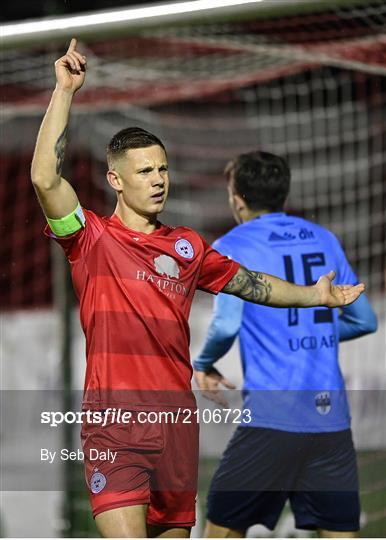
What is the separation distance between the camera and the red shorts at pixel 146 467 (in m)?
3.28

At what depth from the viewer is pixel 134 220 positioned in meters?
3.52

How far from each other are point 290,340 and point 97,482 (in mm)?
1193

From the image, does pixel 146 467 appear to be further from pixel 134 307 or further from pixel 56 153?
pixel 56 153

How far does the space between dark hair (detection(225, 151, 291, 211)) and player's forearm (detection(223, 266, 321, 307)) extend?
2.65 feet

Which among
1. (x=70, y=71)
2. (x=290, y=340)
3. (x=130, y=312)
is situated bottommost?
(x=290, y=340)

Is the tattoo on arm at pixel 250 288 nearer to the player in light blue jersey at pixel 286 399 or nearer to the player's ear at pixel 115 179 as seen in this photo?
the player's ear at pixel 115 179

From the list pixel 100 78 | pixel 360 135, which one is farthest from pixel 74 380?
pixel 360 135

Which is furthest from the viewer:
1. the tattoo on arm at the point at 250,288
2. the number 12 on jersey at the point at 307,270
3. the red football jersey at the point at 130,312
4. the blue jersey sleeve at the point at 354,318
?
the blue jersey sleeve at the point at 354,318

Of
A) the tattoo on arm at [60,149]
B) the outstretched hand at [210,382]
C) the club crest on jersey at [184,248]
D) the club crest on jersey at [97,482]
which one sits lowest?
the club crest on jersey at [97,482]

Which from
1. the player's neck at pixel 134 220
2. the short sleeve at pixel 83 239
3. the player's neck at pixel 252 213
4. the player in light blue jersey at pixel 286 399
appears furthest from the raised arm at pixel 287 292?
the player's neck at pixel 252 213

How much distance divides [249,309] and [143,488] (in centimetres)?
114

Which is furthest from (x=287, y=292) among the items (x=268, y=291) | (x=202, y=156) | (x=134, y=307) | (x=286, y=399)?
(x=202, y=156)

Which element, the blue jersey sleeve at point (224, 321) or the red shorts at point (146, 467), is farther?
the blue jersey sleeve at point (224, 321)

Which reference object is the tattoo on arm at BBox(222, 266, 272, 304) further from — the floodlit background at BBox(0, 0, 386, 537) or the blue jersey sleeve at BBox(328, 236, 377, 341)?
the floodlit background at BBox(0, 0, 386, 537)
